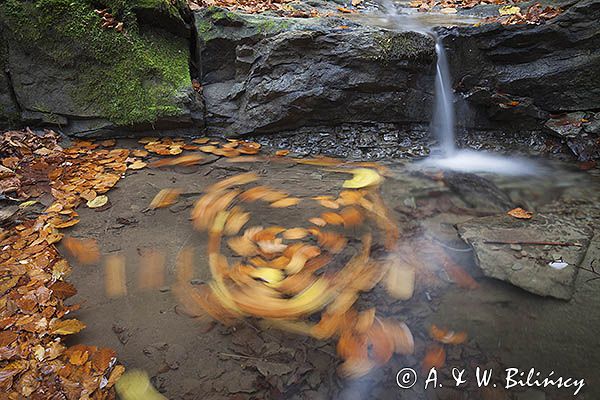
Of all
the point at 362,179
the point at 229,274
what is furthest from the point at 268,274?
the point at 362,179

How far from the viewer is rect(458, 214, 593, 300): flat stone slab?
7.39 feet

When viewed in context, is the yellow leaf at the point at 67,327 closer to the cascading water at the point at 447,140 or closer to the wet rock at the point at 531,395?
the wet rock at the point at 531,395

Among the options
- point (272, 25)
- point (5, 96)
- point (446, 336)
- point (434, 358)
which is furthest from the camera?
point (272, 25)

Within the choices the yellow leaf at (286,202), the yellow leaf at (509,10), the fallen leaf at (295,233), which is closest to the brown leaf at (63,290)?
the fallen leaf at (295,233)

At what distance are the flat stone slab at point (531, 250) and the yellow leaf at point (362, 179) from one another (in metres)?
1.08

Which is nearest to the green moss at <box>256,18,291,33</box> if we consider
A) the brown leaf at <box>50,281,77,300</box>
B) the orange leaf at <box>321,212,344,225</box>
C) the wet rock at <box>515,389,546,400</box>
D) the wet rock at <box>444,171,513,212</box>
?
the wet rock at <box>444,171,513,212</box>

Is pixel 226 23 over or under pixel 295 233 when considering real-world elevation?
over

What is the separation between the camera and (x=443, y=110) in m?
4.97

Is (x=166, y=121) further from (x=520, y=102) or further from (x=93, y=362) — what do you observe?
(x=520, y=102)

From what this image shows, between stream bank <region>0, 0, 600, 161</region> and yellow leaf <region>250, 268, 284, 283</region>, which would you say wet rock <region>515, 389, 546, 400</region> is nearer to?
yellow leaf <region>250, 268, 284, 283</region>

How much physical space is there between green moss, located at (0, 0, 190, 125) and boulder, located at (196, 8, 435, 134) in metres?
0.60

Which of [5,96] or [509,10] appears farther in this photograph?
[509,10]

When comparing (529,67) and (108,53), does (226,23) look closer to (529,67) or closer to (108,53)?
(108,53)

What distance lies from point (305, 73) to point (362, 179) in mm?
1863
